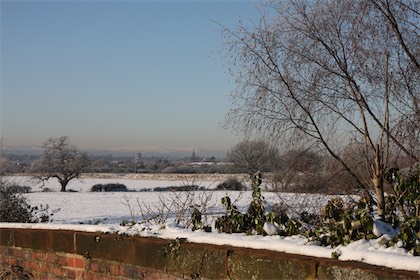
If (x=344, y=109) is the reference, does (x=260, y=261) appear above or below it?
below

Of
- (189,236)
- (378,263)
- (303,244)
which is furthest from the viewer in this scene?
(189,236)

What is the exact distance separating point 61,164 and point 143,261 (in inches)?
1878

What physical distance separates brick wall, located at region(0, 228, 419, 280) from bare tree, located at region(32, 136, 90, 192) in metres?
43.2

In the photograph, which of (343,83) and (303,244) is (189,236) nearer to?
(303,244)

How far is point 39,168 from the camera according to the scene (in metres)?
49.8

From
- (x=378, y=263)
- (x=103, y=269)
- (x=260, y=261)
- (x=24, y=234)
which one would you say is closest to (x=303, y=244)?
(x=260, y=261)

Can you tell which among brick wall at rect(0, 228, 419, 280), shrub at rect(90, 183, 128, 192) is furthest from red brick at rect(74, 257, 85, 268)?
shrub at rect(90, 183, 128, 192)

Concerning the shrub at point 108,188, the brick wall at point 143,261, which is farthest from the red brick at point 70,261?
the shrub at point 108,188

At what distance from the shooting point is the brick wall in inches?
95.8

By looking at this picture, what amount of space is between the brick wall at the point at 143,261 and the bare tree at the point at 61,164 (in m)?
43.2

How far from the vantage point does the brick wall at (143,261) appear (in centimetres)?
243

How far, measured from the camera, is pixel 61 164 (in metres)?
49.0

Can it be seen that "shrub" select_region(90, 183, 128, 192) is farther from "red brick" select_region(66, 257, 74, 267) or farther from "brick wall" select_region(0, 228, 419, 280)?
"red brick" select_region(66, 257, 74, 267)

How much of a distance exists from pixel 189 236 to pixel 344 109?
317 centimetres
